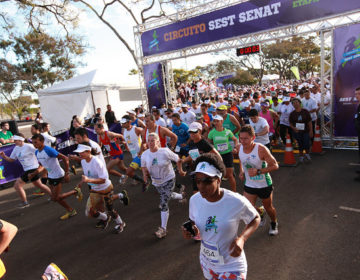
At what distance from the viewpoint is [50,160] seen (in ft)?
18.9

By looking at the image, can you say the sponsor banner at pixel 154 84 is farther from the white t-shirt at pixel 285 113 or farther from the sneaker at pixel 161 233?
the sneaker at pixel 161 233

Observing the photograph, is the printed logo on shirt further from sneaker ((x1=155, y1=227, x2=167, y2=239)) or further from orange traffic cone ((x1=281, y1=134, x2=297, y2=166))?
orange traffic cone ((x1=281, y1=134, x2=297, y2=166))

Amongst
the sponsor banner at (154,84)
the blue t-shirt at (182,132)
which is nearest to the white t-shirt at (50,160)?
the blue t-shirt at (182,132)

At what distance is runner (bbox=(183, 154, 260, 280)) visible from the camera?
6.82 feet

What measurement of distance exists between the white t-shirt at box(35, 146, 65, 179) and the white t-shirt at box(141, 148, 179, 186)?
2403 millimetres

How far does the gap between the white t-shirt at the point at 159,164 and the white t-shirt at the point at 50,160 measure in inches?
94.6

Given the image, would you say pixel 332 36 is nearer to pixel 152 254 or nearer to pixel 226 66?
pixel 152 254

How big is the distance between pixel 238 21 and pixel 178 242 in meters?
8.61

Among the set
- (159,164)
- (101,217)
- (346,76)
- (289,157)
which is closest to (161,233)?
(159,164)

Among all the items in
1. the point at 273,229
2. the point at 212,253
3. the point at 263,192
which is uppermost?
the point at 212,253

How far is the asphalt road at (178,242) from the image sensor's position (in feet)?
11.5

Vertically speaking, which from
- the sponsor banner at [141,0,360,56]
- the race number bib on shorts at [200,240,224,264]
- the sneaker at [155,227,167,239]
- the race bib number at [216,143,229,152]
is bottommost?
the sneaker at [155,227,167,239]

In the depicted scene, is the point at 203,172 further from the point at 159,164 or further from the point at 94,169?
the point at 94,169

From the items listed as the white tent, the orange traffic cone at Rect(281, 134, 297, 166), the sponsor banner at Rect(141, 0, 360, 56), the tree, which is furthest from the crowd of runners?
the tree
